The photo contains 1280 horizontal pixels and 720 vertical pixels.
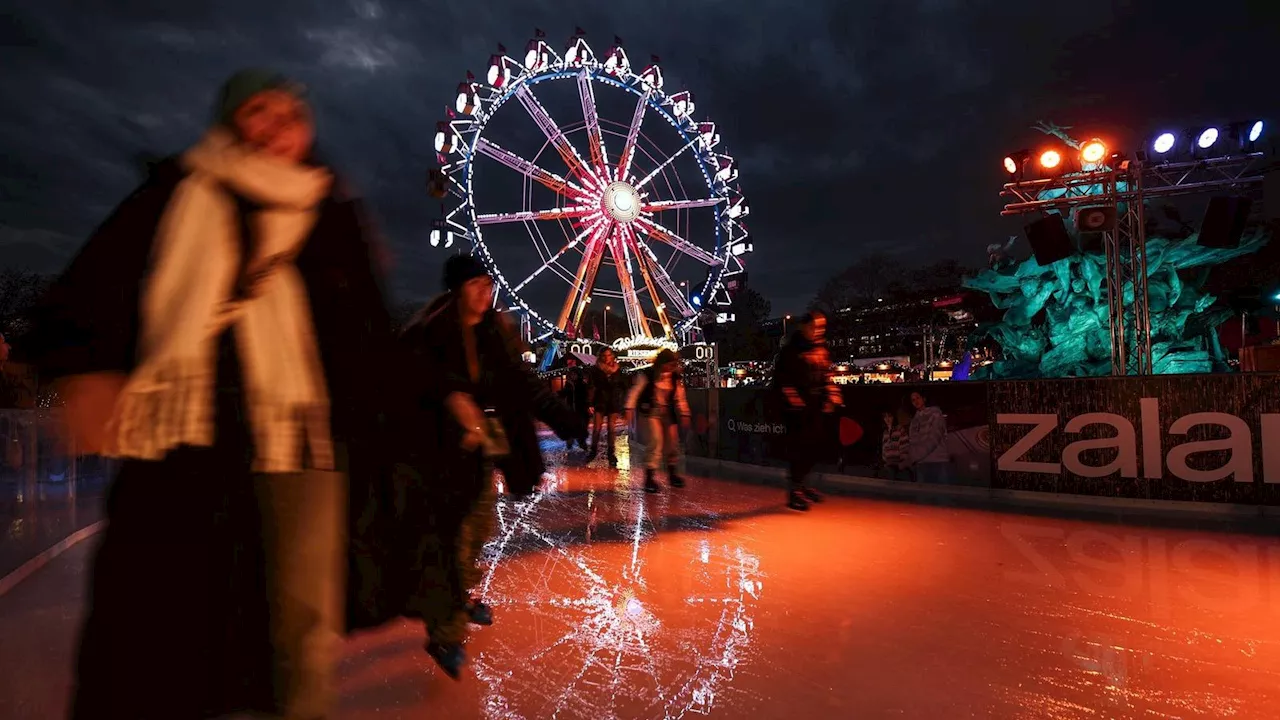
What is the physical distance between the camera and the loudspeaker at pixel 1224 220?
496 inches

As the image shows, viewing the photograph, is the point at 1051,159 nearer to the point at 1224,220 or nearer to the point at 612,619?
the point at 1224,220

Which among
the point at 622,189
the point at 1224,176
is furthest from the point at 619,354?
the point at 1224,176

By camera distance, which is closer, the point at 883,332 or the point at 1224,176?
the point at 1224,176

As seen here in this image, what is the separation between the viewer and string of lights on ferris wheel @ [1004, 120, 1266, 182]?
11320 mm

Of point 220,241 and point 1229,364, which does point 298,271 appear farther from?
point 1229,364

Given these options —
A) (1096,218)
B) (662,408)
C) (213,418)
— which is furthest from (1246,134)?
(213,418)

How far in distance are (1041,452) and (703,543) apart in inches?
145

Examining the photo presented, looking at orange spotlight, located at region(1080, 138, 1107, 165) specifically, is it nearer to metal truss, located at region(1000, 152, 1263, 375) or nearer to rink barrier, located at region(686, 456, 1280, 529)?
metal truss, located at region(1000, 152, 1263, 375)

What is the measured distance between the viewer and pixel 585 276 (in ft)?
81.5

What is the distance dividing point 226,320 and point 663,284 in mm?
25314

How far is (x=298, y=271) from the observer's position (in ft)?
4.76

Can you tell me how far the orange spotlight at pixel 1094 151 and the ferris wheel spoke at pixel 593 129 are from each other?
1510cm

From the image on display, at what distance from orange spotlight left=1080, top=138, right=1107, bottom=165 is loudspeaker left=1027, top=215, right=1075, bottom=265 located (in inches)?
56.5

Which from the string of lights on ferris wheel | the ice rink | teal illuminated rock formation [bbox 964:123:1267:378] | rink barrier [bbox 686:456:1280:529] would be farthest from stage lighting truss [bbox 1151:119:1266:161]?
the ice rink
